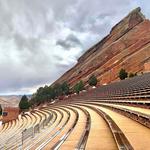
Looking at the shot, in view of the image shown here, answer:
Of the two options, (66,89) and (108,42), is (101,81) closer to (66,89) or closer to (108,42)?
(66,89)

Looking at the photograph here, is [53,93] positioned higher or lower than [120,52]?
lower

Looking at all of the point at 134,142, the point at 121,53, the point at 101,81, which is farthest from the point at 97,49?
the point at 134,142

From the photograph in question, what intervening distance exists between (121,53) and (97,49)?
1152 inches

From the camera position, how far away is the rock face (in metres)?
113

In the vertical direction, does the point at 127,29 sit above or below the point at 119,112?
above

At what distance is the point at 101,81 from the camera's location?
107875 millimetres

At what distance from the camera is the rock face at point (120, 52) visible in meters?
113

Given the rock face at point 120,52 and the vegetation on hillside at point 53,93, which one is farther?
the rock face at point 120,52

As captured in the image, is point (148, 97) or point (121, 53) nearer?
point (148, 97)

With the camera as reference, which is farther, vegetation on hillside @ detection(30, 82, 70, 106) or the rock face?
the rock face

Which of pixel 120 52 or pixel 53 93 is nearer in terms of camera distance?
pixel 53 93

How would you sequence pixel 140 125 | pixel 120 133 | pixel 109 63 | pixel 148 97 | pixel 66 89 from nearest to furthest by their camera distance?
pixel 120 133, pixel 140 125, pixel 148 97, pixel 66 89, pixel 109 63

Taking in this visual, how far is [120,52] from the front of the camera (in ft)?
437

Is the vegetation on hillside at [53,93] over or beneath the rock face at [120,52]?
beneath
